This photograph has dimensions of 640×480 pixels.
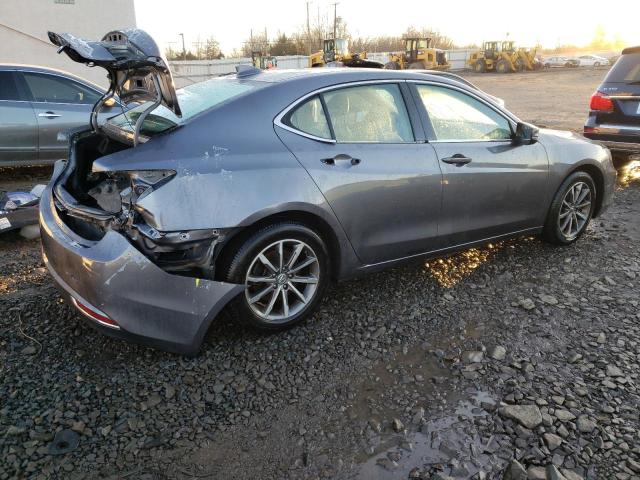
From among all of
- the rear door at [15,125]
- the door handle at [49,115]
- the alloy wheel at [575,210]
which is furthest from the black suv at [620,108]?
the rear door at [15,125]

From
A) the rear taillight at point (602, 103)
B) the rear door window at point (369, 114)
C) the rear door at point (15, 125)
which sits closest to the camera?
the rear door window at point (369, 114)

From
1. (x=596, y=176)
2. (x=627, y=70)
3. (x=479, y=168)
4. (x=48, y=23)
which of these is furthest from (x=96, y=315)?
(x=48, y=23)

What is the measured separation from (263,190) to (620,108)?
20.1 feet

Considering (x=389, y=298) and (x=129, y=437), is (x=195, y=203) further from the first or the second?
(x=389, y=298)

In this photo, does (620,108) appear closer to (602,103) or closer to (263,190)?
(602,103)

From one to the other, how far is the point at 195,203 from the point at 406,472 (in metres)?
1.66

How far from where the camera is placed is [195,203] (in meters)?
2.78

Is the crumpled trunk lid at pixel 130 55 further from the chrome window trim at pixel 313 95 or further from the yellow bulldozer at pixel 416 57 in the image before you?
the yellow bulldozer at pixel 416 57

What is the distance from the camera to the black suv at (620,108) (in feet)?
22.7

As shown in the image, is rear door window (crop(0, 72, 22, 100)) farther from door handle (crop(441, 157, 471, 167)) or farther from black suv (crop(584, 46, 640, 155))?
black suv (crop(584, 46, 640, 155))

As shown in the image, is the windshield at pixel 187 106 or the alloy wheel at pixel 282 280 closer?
the windshield at pixel 187 106

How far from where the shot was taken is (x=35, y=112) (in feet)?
22.7

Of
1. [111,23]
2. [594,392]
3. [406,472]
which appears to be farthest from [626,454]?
[111,23]

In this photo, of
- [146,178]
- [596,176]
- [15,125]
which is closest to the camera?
[146,178]
